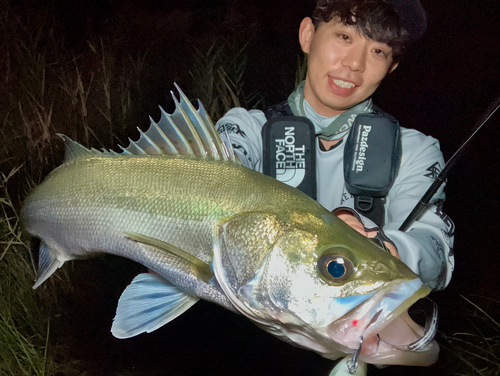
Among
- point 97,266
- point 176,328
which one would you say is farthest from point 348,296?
point 97,266

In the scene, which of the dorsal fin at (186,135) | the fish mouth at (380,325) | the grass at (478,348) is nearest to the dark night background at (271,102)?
the grass at (478,348)

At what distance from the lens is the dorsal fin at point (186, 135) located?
0.93 metres

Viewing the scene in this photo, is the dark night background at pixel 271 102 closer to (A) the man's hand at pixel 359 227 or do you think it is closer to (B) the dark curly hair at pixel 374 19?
(A) the man's hand at pixel 359 227

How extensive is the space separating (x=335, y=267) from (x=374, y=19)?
118 centimetres

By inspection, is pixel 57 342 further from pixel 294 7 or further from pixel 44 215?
pixel 294 7

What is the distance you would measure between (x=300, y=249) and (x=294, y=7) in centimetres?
423

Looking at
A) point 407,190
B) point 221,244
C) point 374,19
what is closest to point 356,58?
point 374,19

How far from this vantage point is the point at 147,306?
3.13 ft

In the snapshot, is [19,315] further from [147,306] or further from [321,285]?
[321,285]

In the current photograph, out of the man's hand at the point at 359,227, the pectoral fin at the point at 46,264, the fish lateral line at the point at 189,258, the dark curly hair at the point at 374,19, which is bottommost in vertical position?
the pectoral fin at the point at 46,264

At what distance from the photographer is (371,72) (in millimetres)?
1506

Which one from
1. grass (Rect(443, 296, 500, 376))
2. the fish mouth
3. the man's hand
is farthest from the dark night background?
the fish mouth

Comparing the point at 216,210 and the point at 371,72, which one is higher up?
the point at 371,72

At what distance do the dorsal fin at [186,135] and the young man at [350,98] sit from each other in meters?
0.42
